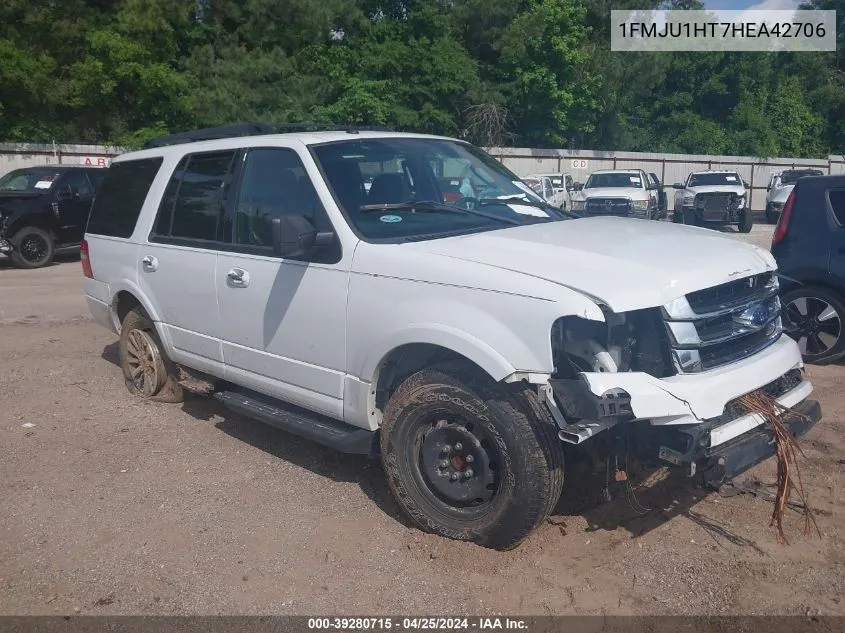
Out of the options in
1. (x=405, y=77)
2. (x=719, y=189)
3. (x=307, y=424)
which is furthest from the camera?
(x=405, y=77)

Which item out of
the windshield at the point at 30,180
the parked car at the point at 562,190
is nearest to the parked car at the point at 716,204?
the parked car at the point at 562,190

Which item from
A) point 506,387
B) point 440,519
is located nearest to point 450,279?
point 506,387

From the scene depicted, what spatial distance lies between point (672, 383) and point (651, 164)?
111 ft

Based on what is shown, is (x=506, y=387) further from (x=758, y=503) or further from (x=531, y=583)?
(x=758, y=503)

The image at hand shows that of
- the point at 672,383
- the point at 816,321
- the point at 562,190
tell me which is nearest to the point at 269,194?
the point at 672,383

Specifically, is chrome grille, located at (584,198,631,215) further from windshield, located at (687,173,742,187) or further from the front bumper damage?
the front bumper damage

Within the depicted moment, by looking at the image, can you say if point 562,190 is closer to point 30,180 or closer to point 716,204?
point 716,204

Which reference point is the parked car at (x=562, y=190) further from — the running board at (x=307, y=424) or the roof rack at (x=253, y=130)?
the running board at (x=307, y=424)

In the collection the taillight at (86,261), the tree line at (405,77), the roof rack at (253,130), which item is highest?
the tree line at (405,77)

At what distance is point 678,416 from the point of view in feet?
10.6

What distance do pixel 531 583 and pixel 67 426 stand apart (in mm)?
4023

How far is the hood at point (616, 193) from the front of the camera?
21.0 meters

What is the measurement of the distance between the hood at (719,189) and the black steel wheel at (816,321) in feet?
55.8

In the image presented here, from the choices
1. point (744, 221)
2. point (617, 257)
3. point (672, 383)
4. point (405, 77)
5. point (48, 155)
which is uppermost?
point (405, 77)
